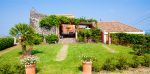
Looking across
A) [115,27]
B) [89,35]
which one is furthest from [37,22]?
[115,27]

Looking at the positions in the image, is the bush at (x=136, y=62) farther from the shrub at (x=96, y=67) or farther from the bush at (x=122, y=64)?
the shrub at (x=96, y=67)

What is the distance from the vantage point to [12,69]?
1412cm

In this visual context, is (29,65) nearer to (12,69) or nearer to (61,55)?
(12,69)

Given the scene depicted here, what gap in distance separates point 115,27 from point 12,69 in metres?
30.9

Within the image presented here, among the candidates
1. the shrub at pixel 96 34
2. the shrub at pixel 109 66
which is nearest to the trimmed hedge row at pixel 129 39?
the shrub at pixel 96 34

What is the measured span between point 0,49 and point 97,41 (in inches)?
597

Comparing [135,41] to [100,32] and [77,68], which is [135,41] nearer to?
[100,32]

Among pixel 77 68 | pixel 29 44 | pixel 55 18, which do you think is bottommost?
pixel 77 68

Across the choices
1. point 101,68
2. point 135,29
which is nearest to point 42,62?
point 101,68

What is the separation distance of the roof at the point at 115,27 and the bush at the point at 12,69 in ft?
86.1

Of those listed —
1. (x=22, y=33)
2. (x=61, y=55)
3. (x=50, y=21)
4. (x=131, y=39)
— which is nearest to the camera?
(x=22, y=33)

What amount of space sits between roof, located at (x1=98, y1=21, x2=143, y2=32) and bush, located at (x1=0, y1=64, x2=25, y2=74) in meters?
26.3

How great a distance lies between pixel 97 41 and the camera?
3794 centimetres

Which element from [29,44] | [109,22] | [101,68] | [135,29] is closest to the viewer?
[101,68]
